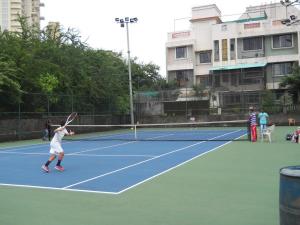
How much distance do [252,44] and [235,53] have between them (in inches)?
83.5

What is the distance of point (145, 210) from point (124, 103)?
35693 mm

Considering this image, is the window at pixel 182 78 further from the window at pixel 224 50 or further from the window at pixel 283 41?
the window at pixel 283 41

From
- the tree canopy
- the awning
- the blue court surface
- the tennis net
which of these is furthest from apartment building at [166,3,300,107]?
the blue court surface

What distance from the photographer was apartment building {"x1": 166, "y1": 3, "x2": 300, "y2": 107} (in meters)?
47.3

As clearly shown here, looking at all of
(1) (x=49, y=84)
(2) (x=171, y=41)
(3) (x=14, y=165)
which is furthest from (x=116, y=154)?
(2) (x=171, y=41)

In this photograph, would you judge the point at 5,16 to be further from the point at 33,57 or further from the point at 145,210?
the point at 145,210

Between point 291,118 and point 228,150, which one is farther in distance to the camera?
point 291,118

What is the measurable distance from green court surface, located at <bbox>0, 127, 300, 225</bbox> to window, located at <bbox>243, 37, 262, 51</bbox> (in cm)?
4059

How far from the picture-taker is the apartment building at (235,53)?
47.3m

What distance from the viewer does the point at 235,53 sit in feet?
167

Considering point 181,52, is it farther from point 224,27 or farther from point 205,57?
point 224,27

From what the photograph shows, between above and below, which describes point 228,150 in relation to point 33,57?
below

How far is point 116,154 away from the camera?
1684 centimetres

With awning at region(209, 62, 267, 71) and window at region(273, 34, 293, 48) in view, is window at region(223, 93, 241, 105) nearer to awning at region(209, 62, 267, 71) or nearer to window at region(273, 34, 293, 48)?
awning at region(209, 62, 267, 71)
